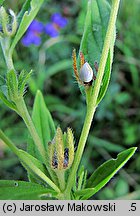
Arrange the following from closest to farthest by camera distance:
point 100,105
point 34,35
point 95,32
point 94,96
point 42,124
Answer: point 94,96 < point 95,32 < point 42,124 < point 100,105 < point 34,35

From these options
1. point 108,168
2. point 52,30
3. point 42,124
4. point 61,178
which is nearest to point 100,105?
point 52,30

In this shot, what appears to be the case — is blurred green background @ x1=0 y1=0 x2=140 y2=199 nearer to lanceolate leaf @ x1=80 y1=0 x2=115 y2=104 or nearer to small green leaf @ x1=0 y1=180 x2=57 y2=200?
lanceolate leaf @ x1=80 y1=0 x2=115 y2=104

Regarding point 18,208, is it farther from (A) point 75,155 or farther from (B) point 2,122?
(B) point 2,122

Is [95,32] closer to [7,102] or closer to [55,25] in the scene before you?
[7,102]

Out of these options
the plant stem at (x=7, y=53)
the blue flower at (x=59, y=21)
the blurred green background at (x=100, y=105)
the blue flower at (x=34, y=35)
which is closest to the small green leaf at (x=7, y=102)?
the plant stem at (x=7, y=53)

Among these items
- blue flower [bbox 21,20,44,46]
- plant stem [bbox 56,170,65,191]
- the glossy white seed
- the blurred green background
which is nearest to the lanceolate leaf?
Answer: the glossy white seed

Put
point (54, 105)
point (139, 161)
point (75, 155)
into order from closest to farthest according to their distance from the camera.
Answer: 1. point (75, 155)
2. point (139, 161)
3. point (54, 105)

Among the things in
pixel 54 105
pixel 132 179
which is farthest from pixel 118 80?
pixel 132 179
